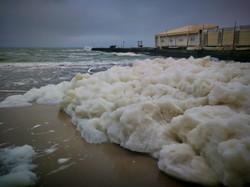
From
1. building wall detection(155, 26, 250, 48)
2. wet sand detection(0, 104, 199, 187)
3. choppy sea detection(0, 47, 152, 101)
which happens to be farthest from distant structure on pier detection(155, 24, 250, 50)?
wet sand detection(0, 104, 199, 187)

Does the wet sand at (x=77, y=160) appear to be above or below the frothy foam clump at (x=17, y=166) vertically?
below

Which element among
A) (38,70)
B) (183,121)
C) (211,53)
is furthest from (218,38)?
(183,121)

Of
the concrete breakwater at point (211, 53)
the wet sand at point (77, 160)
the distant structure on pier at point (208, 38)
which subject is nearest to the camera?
the wet sand at point (77, 160)

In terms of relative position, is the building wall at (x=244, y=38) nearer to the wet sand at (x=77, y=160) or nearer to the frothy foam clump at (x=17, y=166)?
the wet sand at (x=77, y=160)

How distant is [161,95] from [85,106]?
1.24m

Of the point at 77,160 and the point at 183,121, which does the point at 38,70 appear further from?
the point at 183,121

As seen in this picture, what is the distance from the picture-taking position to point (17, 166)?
2.11m

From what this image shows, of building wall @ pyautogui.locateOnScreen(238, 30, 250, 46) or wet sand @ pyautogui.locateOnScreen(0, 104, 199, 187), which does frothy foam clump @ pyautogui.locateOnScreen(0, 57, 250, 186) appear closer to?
wet sand @ pyautogui.locateOnScreen(0, 104, 199, 187)

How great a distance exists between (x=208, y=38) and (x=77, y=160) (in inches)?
993

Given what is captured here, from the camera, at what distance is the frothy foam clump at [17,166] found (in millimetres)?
1869

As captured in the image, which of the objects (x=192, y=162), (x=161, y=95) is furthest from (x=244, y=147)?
(x=161, y=95)

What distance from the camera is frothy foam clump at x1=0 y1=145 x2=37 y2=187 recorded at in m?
1.87

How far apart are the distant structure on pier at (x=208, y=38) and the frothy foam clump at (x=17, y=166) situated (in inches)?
777

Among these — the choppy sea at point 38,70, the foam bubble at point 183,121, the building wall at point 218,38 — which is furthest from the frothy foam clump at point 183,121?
the building wall at point 218,38
